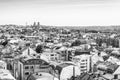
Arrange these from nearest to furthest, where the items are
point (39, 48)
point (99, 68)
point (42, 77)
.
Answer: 1. point (42, 77)
2. point (99, 68)
3. point (39, 48)

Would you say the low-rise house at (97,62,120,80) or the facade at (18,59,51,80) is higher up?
the facade at (18,59,51,80)

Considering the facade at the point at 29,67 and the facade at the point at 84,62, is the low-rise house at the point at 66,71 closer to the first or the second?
the facade at the point at 29,67

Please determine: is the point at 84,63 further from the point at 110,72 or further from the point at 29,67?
the point at 29,67

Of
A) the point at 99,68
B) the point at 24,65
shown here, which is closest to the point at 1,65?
the point at 24,65

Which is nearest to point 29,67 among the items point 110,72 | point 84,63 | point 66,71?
point 66,71

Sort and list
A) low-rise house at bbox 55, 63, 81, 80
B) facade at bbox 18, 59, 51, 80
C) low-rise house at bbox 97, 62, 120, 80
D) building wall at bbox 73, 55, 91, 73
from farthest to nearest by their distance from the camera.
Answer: building wall at bbox 73, 55, 91, 73 < low-rise house at bbox 55, 63, 81, 80 < facade at bbox 18, 59, 51, 80 < low-rise house at bbox 97, 62, 120, 80

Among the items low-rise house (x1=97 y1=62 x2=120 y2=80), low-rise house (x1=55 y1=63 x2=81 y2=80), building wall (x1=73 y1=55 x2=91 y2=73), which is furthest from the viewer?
building wall (x1=73 y1=55 x2=91 y2=73)

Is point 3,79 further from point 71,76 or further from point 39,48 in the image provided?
point 39,48

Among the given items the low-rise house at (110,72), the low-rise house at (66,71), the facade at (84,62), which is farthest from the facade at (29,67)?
the facade at (84,62)

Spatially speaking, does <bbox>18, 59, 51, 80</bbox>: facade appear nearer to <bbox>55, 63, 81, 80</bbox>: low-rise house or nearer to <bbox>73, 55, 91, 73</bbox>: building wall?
<bbox>55, 63, 81, 80</bbox>: low-rise house

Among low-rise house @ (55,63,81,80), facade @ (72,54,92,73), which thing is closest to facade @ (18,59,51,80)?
low-rise house @ (55,63,81,80)

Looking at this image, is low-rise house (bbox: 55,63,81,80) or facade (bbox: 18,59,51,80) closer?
facade (bbox: 18,59,51,80)
